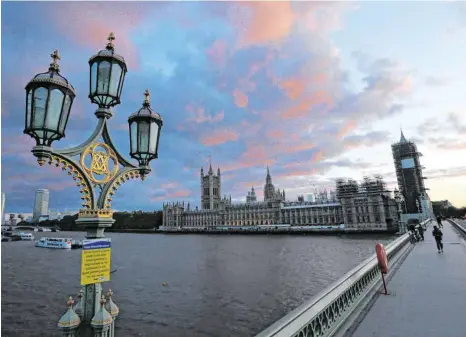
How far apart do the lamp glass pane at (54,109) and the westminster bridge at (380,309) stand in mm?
3298

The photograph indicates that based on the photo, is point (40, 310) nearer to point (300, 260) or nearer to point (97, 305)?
point (97, 305)

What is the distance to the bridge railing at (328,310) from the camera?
346 cm

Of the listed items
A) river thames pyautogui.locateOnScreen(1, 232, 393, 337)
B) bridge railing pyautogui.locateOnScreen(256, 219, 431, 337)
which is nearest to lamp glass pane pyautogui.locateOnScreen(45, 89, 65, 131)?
bridge railing pyautogui.locateOnScreen(256, 219, 431, 337)

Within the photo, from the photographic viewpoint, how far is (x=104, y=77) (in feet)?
13.0

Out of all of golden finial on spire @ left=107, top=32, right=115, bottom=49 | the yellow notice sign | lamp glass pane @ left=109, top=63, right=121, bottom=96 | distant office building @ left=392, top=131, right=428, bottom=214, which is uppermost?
distant office building @ left=392, top=131, right=428, bottom=214

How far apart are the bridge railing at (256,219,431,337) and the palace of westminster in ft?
213

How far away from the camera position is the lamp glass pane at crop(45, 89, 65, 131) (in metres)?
3.36

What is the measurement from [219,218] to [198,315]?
9786cm

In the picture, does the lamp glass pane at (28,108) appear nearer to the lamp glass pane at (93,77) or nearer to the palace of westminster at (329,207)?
the lamp glass pane at (93,77)

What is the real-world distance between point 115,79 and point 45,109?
3.36 ft

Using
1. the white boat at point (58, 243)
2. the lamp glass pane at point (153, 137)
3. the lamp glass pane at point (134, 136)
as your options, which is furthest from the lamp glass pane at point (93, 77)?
the white boat at point (58, 243)

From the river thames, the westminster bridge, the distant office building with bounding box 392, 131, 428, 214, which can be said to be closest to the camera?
the westminster bridge

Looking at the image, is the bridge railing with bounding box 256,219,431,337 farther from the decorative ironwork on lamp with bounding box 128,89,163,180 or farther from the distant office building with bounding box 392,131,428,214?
the distant office building with bounding box 392,131,428,214

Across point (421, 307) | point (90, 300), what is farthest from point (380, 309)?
point (90, 300)
